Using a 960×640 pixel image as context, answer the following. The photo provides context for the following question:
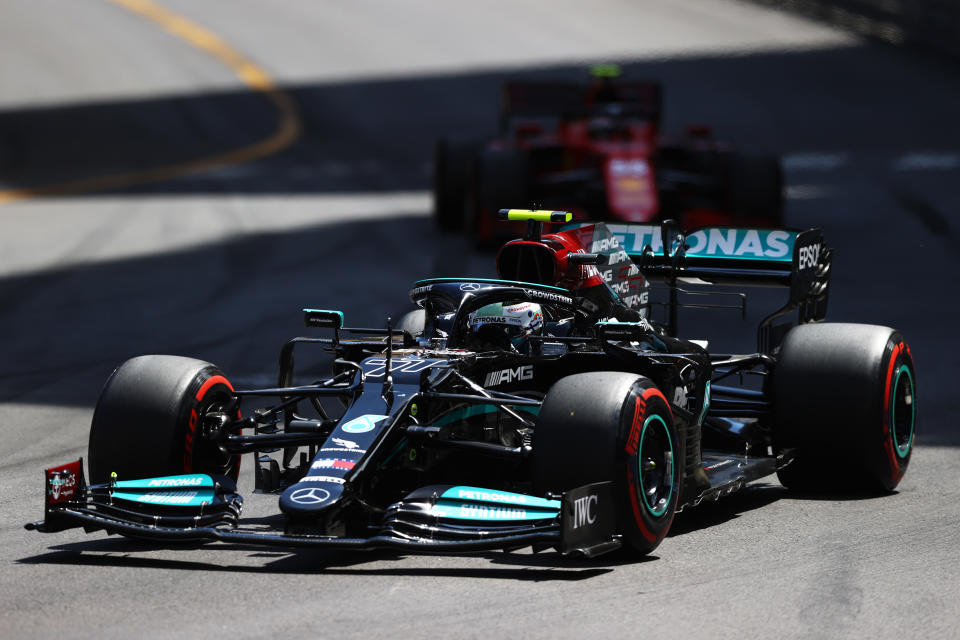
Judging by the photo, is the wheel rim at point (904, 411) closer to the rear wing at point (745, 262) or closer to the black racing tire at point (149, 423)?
the rear wing at point (745, 262)

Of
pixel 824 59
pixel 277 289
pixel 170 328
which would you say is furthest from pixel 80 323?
pixel 824 59

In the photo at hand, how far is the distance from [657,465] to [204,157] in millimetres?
24325

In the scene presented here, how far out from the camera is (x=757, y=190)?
21016mm

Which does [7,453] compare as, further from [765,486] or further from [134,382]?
[765,486]

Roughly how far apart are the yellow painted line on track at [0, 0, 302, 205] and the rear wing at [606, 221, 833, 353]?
57.0 feet

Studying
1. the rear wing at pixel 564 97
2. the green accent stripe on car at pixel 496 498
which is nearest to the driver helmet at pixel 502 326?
the green accent stripe on car at pixel 496 498

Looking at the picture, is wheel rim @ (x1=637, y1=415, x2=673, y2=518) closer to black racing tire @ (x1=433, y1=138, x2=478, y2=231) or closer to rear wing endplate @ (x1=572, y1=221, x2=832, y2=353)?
rear wing endplate @ (x1=572, y1=221, x2=832, y2=353)

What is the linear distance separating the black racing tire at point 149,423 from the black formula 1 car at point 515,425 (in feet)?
0.04

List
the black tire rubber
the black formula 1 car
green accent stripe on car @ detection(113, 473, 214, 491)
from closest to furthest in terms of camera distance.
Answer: the black formula 1 car → green accent stripe on car @ detection(113, 473, 214, 491) → the black tire rubber

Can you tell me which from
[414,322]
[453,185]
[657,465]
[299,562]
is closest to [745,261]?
[414,322]

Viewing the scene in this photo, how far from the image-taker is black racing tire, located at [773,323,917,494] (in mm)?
9445

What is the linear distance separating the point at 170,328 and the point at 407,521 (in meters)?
9.21

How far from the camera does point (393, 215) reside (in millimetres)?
24562

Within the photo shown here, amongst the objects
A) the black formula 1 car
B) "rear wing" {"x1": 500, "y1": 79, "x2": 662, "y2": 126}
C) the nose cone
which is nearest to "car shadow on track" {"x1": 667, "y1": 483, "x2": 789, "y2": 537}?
the black formula 1 car
